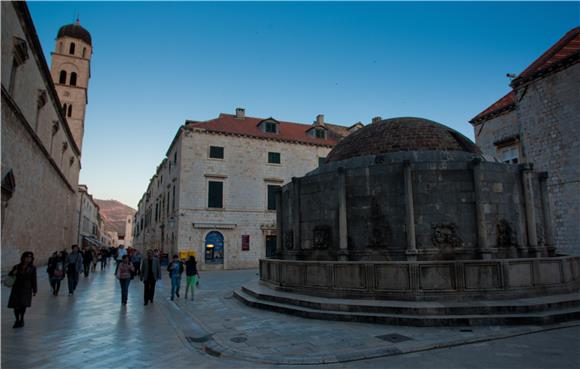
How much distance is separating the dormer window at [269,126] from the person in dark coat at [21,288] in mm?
28592

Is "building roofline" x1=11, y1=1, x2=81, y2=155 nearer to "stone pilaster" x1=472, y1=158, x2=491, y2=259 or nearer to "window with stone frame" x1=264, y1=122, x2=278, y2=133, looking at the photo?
"window with stone frame" x1=264, y1=122, x2=278, y2=133

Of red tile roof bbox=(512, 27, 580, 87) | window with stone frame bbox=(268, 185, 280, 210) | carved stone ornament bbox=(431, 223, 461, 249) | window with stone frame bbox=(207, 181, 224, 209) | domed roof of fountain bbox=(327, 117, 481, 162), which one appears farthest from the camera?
window with stone frame bbox=(268, 185, 280, 210)

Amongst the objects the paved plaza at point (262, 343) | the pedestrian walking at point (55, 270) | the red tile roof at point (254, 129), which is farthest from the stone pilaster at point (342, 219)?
the red tile roof at point (254, 129)

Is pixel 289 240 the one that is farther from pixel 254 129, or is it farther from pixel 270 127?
pixel 270 127

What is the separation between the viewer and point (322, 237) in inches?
474

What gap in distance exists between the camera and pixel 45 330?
776 cm

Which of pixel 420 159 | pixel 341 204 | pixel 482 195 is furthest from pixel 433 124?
pixel 341 204

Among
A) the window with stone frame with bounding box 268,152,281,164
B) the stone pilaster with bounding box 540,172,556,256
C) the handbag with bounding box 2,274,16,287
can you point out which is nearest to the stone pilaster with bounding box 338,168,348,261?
the stone pilaster with bounding box 540,172,556,256

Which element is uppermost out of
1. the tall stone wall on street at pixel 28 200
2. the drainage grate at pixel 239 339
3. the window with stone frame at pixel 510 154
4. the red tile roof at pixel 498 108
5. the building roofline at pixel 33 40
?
the building roofline at pixel 33 40

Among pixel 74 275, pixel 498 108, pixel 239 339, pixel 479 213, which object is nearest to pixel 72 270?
pixel 74 275

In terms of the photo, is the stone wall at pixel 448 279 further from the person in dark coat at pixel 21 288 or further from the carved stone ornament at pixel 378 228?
the person in dark coat at pixel 21 288

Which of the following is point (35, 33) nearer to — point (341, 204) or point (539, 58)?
point (341, 204)

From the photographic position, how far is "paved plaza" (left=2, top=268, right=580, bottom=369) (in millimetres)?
5633

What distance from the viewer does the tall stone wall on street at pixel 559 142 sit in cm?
2006
